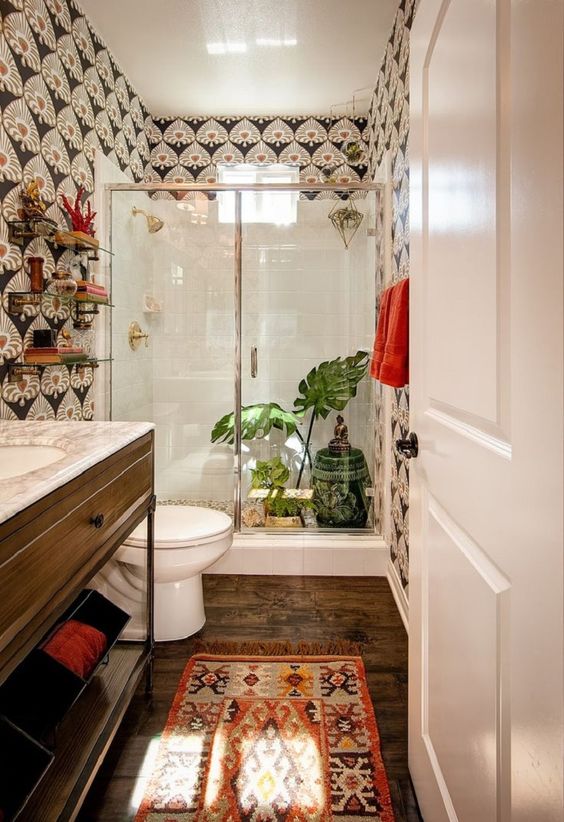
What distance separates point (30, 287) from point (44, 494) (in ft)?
4.18

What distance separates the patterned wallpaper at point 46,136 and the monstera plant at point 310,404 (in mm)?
895

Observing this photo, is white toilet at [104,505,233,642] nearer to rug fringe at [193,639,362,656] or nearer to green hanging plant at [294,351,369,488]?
rug fringe at [193,639,362,656]

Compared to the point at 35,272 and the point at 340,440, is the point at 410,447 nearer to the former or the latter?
the point at 35,272

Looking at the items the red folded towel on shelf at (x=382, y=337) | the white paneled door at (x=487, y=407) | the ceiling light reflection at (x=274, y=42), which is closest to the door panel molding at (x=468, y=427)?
the white paneled door at (x=487, y=407)

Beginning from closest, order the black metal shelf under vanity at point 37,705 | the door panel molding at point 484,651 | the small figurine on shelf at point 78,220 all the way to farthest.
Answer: the door panel molding at point 484,651 → the black metal shelf under vanity at point 37,705 → the small figurine on shelf at point 78,220

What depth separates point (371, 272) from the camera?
283 centimetres

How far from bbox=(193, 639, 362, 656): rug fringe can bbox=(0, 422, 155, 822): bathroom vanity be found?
335 millimetres

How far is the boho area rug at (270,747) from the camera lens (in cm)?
126

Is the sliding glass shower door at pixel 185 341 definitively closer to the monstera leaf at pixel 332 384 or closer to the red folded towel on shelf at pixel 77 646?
the monstera leaf at pixel 332 384

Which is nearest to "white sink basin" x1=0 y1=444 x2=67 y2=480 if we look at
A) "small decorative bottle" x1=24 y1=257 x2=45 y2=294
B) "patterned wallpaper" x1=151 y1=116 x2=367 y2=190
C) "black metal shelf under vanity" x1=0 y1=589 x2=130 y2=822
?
"black metal shelf under vanity" x1=0 y1=589 x2=130 y2=822

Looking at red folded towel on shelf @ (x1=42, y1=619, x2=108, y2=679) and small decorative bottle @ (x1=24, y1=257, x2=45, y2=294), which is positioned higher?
small decorative bottle @ (x1=24, y1=257, x2=45, y2=294)

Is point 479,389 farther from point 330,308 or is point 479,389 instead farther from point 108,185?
point 108,185

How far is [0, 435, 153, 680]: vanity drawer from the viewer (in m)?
0.80

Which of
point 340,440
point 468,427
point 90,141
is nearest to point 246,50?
point 90,141
